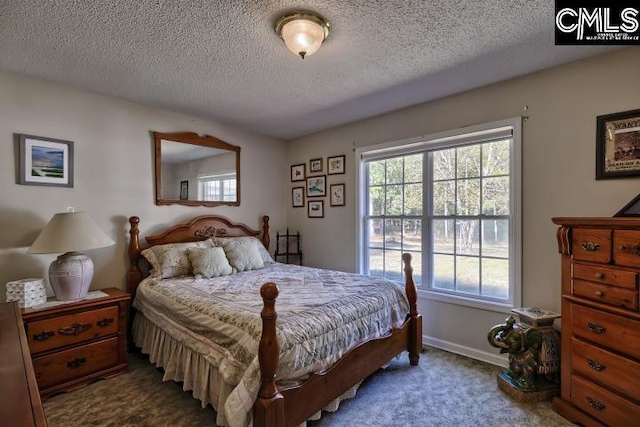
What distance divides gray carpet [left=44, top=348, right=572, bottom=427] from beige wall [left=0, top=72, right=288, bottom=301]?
102 centimetres

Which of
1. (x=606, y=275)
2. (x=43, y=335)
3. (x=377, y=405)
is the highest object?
(x=606, y=275)

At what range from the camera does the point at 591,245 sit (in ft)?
6.01

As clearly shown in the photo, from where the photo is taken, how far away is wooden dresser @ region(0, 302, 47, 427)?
772 mm

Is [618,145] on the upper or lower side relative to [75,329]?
upper

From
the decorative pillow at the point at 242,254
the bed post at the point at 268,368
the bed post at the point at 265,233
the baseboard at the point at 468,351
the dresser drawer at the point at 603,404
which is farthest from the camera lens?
the bed post at the point at 265,233

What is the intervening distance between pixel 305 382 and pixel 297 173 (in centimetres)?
312

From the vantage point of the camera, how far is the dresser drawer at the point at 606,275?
165cm

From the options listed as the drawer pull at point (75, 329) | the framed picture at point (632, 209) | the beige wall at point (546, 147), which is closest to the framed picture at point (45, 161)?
the drawer pull at point (75, 329)

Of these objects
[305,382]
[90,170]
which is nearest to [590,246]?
[305,382]

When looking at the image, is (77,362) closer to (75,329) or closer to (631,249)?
(75,329)

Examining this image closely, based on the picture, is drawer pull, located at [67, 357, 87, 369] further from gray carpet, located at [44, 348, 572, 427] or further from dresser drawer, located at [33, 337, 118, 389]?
gray carpet, located at [44, 348, 572, 427]

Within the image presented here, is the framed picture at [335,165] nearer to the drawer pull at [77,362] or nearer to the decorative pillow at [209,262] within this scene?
the decorative pillow at [209,262]

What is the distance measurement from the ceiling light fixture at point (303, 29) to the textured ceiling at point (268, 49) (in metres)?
0.05

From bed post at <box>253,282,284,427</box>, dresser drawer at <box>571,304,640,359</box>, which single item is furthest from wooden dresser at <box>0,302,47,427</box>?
dresser drawer at <box>571,304,640,359</box>
